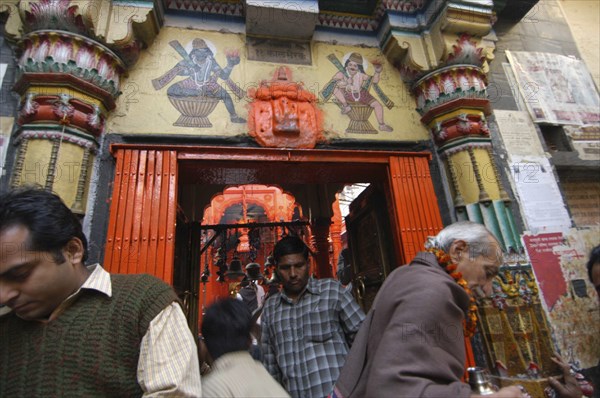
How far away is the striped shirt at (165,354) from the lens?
1116 millimetres

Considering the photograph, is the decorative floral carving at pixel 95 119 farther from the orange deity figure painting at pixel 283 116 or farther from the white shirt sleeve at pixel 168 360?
the white shirt sleeve at pixel 168 360

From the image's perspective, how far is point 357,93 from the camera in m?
3.53

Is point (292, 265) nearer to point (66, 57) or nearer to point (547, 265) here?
point (66, 57)

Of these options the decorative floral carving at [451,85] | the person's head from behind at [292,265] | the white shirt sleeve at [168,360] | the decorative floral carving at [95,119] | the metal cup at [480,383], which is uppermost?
the decorative floral carving at [451,85]

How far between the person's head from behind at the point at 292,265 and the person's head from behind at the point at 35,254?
4.79 ft

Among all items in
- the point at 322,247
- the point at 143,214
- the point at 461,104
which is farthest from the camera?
the point at 322,247

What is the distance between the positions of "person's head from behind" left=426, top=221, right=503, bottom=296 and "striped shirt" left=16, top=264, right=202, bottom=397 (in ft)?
4.04

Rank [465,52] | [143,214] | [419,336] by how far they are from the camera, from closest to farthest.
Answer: [419,336] → [143,214] → [465,52]

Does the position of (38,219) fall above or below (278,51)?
below

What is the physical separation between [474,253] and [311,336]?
3.85 ft

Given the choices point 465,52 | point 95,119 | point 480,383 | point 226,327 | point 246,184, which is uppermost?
point 465,52

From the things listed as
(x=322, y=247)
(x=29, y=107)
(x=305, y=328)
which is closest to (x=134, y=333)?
(x=305, y=328)

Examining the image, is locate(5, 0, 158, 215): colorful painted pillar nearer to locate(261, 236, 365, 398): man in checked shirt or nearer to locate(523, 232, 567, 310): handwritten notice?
locate(261, 236, 365, 398): man in checked shirt

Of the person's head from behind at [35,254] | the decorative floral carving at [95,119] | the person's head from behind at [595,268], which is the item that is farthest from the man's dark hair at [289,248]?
the person's head from behind at [595,268]
